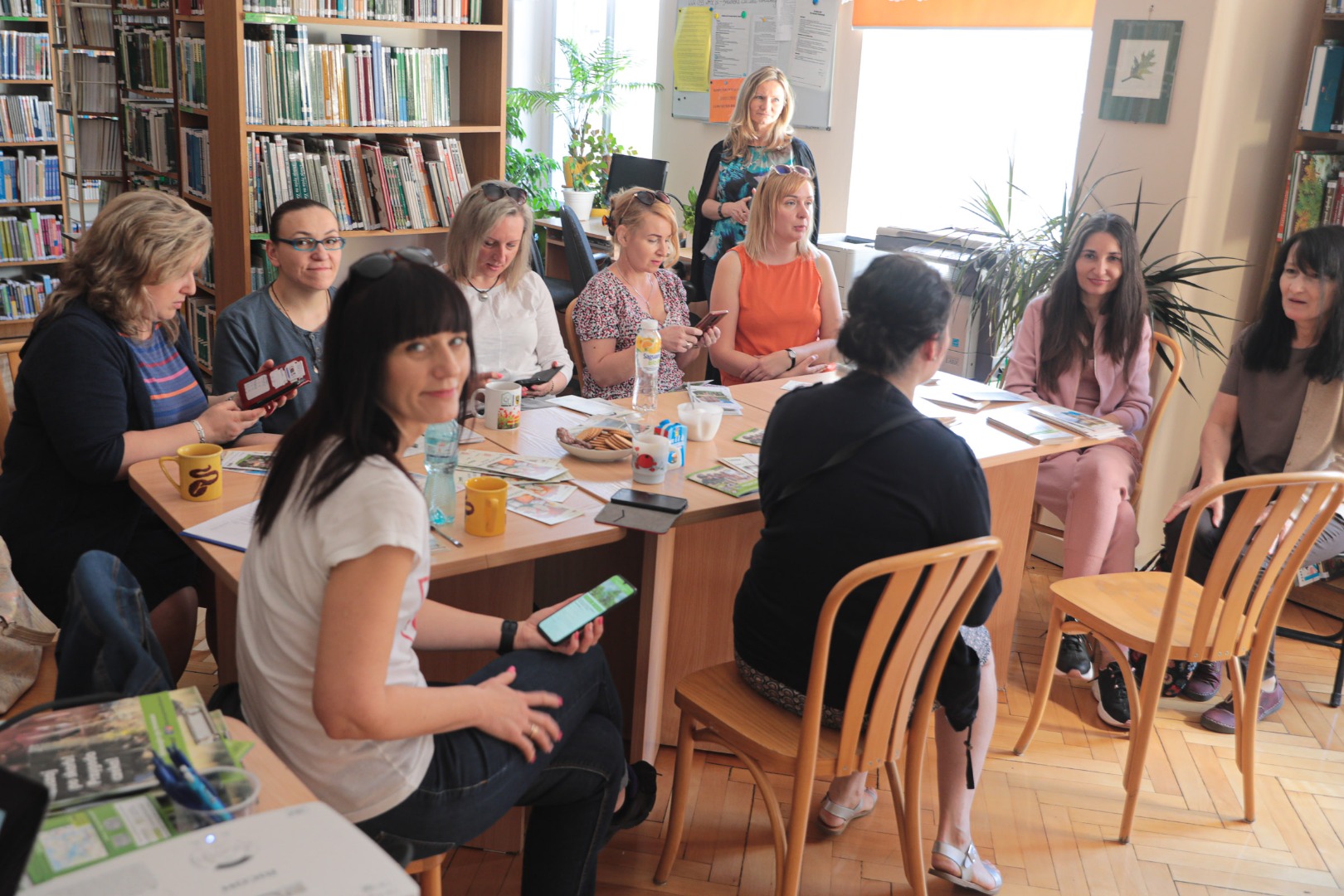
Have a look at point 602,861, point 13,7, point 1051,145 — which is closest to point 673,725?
point 602,861

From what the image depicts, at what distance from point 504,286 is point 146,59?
2465mm

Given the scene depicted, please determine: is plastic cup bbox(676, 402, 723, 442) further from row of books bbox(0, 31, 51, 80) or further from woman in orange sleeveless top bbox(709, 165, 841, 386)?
row of books bbox(0, 31, 51, 80)

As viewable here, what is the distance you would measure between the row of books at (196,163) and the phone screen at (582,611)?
3.06 m

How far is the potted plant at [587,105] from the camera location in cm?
618

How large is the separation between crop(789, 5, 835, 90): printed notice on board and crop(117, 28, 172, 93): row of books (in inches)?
109

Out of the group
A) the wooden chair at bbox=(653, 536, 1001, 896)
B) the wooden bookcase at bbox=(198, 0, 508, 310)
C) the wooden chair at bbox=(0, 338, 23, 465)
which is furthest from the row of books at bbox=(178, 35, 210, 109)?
the wooden chair at bbox=(653, 536, 1001, 896)

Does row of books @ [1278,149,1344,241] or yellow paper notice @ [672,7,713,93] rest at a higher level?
yellow paper notice @ [672,7,713,93]

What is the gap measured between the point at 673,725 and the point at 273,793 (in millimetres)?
1593

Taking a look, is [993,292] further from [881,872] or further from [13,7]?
[13,7]

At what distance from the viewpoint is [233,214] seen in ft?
12.9

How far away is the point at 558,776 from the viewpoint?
1.70 meters

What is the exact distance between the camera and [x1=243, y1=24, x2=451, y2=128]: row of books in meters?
3.83

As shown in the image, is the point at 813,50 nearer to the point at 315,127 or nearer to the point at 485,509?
the point at 315,127

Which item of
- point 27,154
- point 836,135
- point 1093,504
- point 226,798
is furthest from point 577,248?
point 226,798
